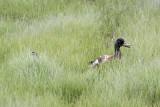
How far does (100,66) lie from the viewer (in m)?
5.15

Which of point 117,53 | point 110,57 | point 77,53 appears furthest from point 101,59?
point 77,53

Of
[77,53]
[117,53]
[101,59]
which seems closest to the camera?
[101,59]

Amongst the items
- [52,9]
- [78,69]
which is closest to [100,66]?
[78,69]

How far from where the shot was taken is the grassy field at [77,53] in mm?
4449

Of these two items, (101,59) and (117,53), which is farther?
(117,53)

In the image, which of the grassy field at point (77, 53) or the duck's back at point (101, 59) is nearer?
the grassy field at point (77, 53)

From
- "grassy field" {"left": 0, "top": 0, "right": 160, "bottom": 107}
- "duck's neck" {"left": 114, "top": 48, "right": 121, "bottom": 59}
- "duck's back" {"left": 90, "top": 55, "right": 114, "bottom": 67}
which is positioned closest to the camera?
"grassy field" {"left": 0, "top": 0, "right": 160, "bottom": 107}

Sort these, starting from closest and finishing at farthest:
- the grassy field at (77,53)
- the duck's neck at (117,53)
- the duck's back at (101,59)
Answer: the grassy field at (77,53) → the duck's back at (101,59) → the duck's neck at (117,53)

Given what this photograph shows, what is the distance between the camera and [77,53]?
577cm

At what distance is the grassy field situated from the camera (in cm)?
445

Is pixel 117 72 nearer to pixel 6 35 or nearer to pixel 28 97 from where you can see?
pixel 28 97

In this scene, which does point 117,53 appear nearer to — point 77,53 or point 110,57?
point 110,57

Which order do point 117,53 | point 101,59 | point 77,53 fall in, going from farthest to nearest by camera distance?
point 77,53
point 117,53
point 101,59

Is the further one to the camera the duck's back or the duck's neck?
the duck's neck
